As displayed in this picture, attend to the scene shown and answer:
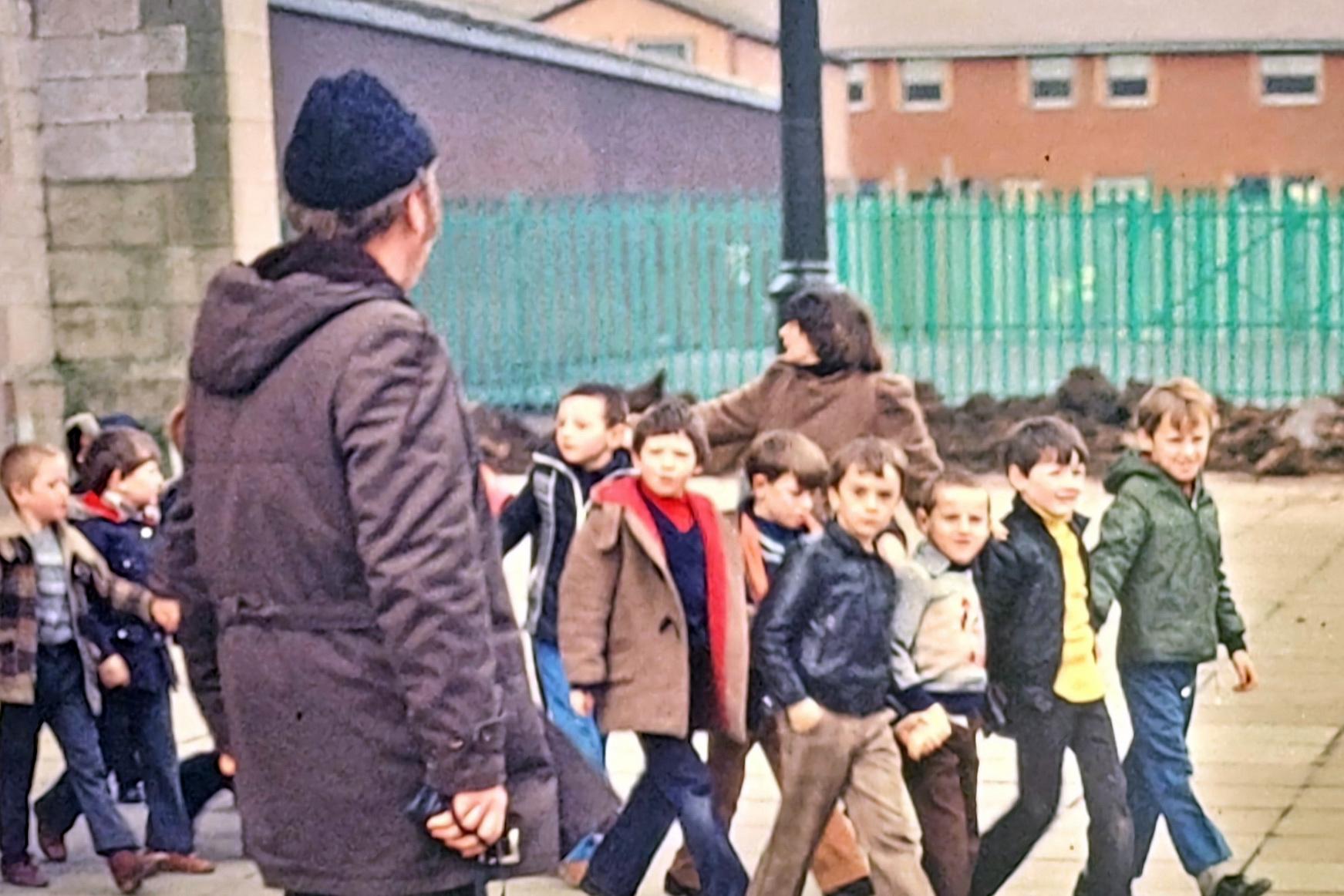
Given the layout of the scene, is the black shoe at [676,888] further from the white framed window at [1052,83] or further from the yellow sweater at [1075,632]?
the white framed window at [1052,83]

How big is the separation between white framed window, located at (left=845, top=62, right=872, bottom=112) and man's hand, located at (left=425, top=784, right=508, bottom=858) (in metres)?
2.56

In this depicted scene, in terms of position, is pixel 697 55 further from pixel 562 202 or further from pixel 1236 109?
pixel 1236 109

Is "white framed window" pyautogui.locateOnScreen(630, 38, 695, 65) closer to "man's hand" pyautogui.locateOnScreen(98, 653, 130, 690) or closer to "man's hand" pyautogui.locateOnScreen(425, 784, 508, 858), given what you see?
"man's hand" pyautogui.locateOnScreen(98, 653, 130, 690)

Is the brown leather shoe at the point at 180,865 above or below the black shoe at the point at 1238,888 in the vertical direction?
below

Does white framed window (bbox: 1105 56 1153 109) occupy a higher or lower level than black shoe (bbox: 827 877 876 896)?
higher

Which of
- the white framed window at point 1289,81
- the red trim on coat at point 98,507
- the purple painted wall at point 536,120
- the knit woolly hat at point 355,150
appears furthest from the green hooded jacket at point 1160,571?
the red trim on coat at point 98,507

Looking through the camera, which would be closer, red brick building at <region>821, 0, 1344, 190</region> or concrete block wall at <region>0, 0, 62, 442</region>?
red brick building at <region>821, 0, 1344, 190</region>

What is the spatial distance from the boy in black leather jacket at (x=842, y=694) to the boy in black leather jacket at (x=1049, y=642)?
26 cm

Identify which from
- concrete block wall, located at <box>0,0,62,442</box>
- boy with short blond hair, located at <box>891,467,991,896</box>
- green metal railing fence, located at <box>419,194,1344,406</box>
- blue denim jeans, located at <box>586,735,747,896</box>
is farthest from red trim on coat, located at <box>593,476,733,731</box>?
concrete block wall, located at <box>0,0,62,442</box>

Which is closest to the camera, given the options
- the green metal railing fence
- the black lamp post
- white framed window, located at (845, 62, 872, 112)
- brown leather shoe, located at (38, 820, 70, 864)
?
white framed window, located at (845, 62, 872, 112)

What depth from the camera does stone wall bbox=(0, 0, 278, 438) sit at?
664cm

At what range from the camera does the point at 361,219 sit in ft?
11.5

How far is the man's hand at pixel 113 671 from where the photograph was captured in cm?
579

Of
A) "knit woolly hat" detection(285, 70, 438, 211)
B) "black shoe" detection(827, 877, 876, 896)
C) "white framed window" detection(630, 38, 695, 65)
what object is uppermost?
"white framed window" detection(630, 38, 695, 65)
